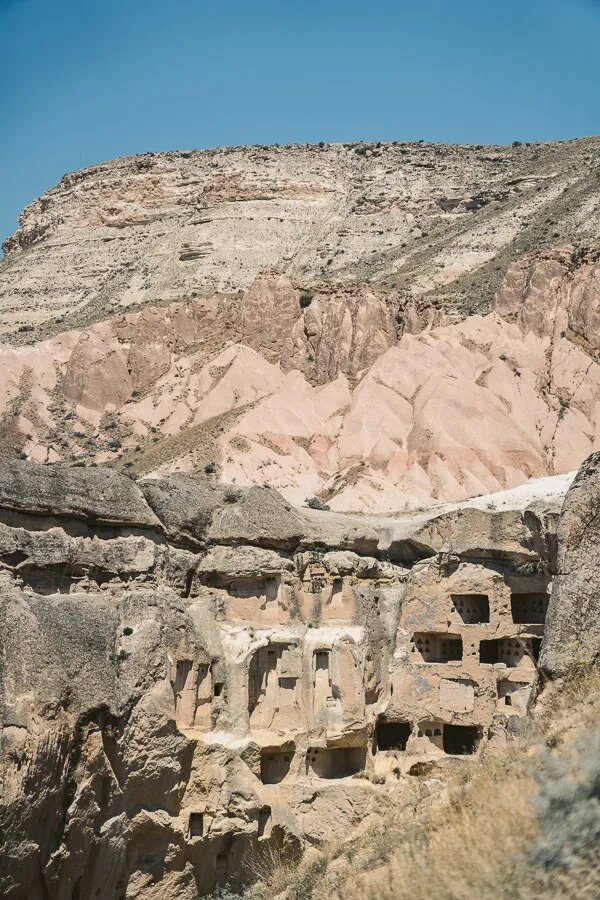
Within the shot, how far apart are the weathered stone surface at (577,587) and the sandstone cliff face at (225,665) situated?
4.65 metres

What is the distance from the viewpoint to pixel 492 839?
14.3m

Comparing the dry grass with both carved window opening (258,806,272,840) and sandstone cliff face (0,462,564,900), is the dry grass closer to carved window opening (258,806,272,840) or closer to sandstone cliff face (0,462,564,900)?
sandstone cliff face (0,462,564,900)

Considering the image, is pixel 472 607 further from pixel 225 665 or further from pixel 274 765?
pixel 225 665

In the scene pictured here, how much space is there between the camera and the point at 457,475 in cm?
5466

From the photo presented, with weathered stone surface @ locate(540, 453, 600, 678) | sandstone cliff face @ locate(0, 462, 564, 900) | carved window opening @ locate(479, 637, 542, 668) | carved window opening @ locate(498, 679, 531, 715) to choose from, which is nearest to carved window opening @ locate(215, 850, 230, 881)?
sandstone cliff face @ locate(0, 462, 564, 900)

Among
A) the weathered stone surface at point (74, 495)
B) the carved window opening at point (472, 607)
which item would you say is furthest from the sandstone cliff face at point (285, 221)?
the weathered stone surface at point (74, 495)

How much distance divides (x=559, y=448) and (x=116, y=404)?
94.0ft

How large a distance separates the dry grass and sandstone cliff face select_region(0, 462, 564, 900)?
3.84 m

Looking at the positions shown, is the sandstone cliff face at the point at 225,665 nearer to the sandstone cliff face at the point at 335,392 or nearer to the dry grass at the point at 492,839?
the dry grass at the point at 492,839

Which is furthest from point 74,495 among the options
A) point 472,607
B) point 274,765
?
point 472,607

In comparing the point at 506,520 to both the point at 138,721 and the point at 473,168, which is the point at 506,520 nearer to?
the point at 138,721

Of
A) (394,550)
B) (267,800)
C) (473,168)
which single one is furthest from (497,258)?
(267,800)

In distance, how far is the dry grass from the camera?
13203mm

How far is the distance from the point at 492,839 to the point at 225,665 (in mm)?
14905
